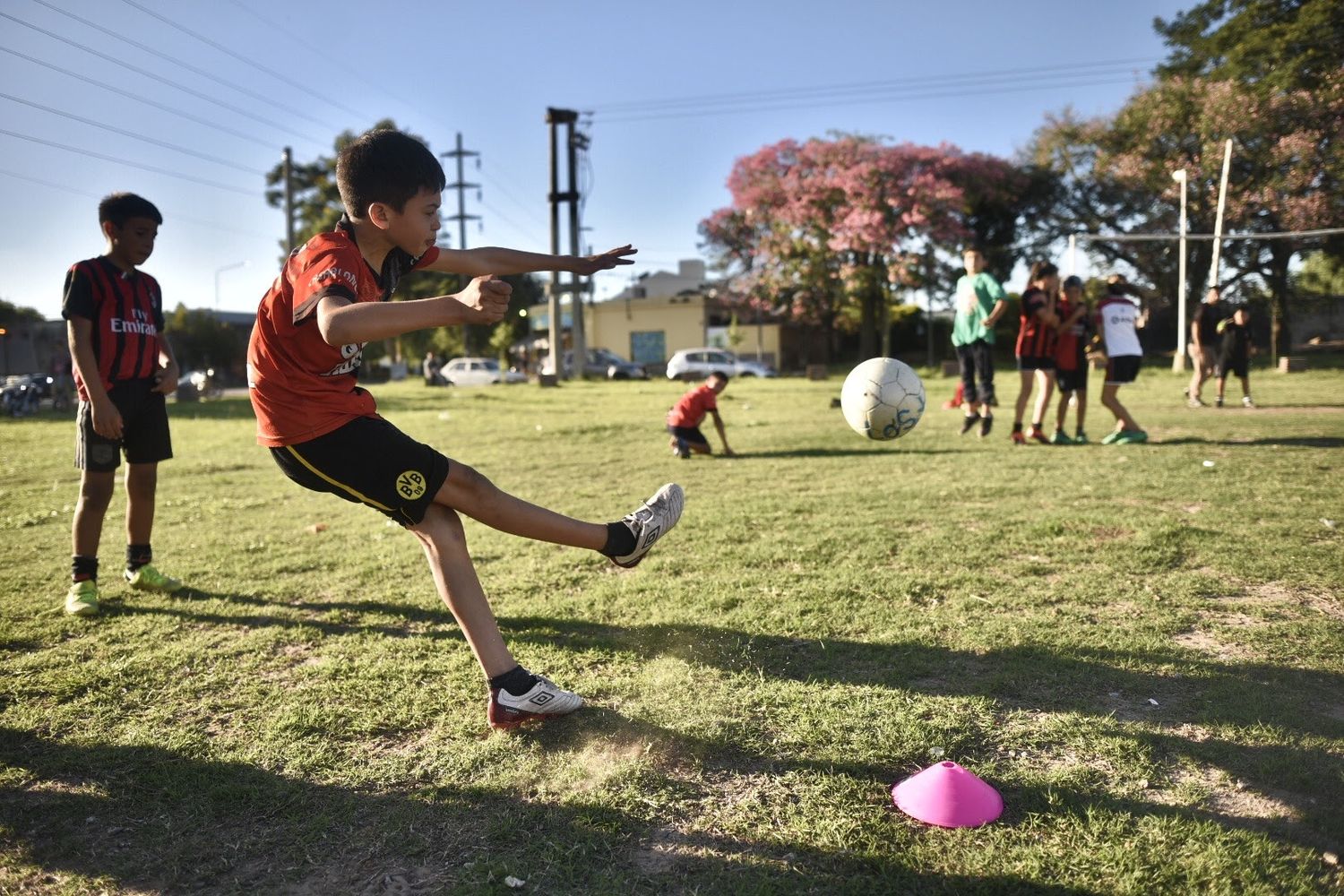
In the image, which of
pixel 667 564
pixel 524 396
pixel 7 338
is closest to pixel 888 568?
pixel 667 564

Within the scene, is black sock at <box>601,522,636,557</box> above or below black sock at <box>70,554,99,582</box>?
above

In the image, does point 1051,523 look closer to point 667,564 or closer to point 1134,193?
point 667,564

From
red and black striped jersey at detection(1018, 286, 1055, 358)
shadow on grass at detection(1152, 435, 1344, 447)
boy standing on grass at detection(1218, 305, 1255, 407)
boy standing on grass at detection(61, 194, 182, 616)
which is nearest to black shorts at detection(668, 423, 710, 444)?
red and black striped jersey at detection(1018, 286, 1055, 358)

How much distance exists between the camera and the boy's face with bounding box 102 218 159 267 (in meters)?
4.37

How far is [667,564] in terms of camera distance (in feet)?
15.4

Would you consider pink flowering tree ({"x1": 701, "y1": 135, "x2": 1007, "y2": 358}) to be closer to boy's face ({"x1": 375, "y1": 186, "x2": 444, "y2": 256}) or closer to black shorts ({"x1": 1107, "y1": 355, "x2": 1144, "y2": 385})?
black shorts ({"x1": 1107, "y1": 355, "x2": 1144, "y2": 385})

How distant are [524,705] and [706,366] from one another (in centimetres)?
3448

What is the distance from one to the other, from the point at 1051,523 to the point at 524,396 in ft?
68.9

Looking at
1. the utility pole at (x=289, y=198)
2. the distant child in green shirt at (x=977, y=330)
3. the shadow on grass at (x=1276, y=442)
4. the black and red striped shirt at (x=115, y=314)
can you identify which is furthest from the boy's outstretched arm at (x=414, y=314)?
the utility pole at (x=289, y=198)

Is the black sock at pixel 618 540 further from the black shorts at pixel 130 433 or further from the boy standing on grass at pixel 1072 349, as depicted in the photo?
the boy standing on grass at pixel 1072 349

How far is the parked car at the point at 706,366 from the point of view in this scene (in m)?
36.2

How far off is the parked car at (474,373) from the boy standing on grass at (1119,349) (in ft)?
101

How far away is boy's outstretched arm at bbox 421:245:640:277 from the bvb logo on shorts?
969 millimetres

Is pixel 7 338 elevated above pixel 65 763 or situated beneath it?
elevated above
